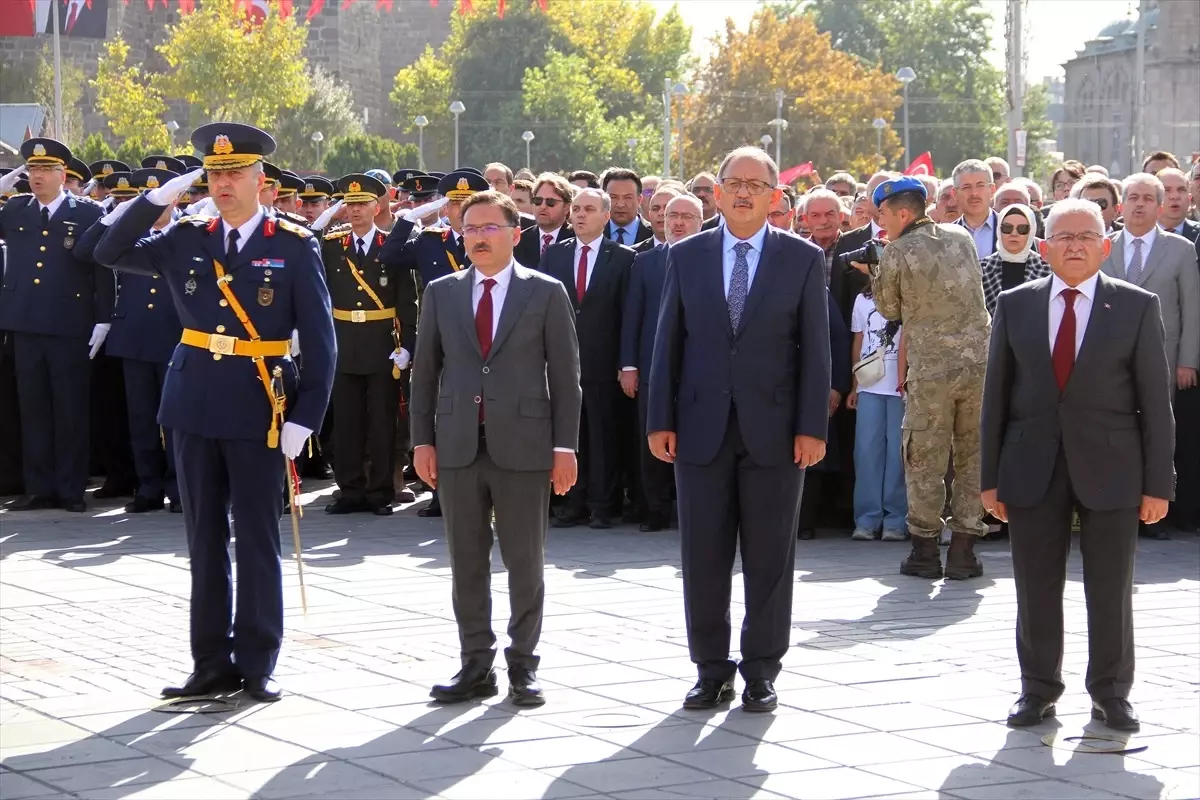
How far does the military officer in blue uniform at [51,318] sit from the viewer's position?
42.3 feet

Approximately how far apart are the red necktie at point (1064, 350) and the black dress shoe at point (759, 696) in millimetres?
1568

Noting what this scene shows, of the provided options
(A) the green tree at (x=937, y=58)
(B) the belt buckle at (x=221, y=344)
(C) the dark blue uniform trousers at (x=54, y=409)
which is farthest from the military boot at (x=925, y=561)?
(A) the green tree at (x=937, y=58)

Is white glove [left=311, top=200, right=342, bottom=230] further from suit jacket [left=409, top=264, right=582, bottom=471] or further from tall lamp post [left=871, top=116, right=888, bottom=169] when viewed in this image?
tall lamp post [left=871, top=116, right=888, bottom=169]

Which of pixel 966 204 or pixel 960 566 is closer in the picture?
pixel 960 566

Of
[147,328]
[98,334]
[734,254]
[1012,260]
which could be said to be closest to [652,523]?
[1012,260]

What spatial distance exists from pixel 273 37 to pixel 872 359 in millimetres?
49006

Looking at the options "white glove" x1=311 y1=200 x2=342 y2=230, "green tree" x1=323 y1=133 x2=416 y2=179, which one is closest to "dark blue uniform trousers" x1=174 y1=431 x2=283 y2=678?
"white glove" x1=311 y1=200 x2=342 y2=230

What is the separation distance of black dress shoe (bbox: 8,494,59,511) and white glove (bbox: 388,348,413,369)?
8.29ft

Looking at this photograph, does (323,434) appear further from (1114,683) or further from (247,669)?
(1114,683)

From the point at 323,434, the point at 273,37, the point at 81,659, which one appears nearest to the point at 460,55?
the point at 273,37

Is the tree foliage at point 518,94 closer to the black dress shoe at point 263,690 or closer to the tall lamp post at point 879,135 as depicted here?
the tall lamp post at point 879,135

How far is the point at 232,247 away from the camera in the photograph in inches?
307

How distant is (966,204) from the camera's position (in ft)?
38.9

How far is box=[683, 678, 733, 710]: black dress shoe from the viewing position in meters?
7.46
